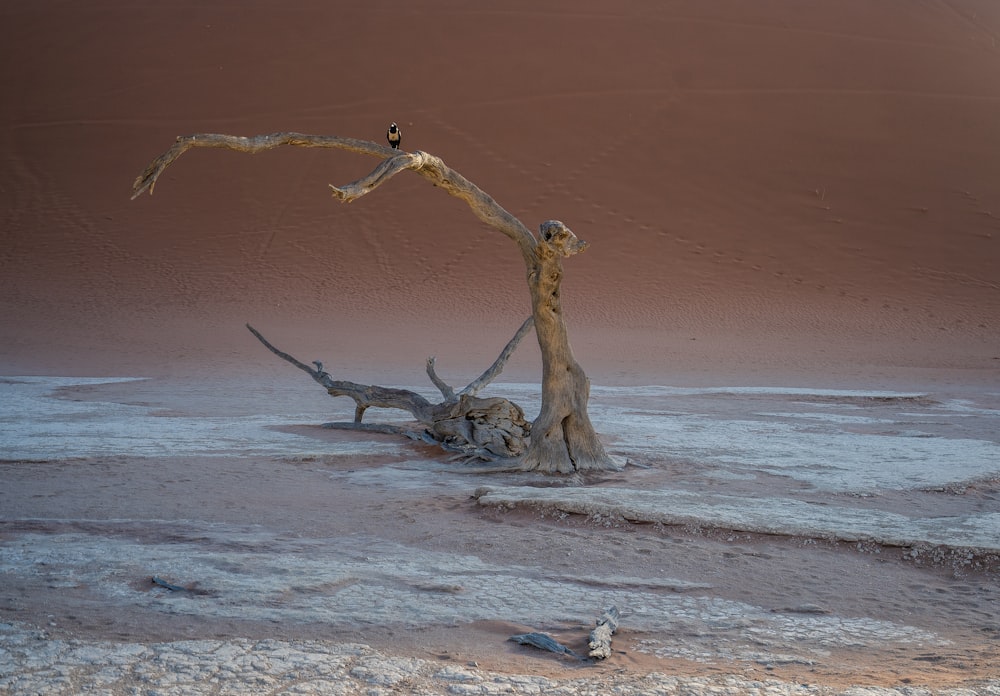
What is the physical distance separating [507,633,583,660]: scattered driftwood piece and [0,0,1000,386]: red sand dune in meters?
10.1

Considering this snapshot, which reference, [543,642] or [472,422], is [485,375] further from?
[543,642]

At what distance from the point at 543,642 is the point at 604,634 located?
0.73 feet

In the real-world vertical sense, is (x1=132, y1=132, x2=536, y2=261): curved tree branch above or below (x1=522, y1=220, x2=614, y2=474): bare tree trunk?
above

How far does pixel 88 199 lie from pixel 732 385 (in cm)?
1861

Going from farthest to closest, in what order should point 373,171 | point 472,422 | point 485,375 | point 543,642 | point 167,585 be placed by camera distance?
point 485,375 < point 472,422 < point 373,171 < point 167,585 < point 543,642

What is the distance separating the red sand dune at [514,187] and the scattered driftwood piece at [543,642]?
1014cm

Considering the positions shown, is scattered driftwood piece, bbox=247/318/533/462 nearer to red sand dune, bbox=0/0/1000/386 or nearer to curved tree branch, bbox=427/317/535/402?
curved tree branch, bbox=427/317/535/402

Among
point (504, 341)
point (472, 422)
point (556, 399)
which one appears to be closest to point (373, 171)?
point (556, 399)

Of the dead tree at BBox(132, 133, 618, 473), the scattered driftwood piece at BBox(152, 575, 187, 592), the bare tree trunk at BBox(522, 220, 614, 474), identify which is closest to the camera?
the scattered driftwood piece at BBox(152, 575, 187, 592)

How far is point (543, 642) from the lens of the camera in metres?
3.62

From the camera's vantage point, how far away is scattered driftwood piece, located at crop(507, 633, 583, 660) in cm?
358

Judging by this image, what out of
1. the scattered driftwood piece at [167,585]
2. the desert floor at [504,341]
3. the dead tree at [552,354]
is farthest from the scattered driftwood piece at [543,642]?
the dead tree at [552,354]

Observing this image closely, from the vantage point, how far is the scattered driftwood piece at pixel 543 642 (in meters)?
3.58

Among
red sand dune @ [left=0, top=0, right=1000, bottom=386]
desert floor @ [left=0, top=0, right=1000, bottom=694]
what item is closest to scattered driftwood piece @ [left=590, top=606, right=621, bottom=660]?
desert floor @ [left=0, top=0, right=1000, bottom=694]
